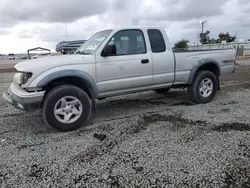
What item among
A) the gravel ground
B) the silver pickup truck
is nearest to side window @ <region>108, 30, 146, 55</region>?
the silver pickup truck

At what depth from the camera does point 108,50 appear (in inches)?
172

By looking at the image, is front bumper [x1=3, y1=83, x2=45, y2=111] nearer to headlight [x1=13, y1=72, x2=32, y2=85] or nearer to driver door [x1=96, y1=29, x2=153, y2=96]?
headlight [x1=13, y1=72, x2=32, y2=85]

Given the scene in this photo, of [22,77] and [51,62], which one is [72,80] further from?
[22,77]

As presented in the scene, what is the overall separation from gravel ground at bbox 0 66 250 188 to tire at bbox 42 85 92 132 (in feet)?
0.63

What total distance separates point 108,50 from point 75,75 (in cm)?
80

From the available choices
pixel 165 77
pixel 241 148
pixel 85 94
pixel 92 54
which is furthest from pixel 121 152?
pixel 165 77

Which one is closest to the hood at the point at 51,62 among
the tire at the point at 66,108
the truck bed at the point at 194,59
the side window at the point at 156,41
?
the tire at the point at 66,108

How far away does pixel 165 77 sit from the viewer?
206 inches

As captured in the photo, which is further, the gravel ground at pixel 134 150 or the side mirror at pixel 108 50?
the side mirror at pixel 108 50

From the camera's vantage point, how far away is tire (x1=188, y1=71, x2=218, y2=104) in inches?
226

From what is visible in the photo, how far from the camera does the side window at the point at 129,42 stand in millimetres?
4660

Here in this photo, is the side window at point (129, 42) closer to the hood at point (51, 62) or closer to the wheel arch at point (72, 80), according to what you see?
the hood at point (51, 62)

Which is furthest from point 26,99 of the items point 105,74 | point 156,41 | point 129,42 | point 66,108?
point 156,41

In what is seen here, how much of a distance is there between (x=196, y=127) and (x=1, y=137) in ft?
11.2
